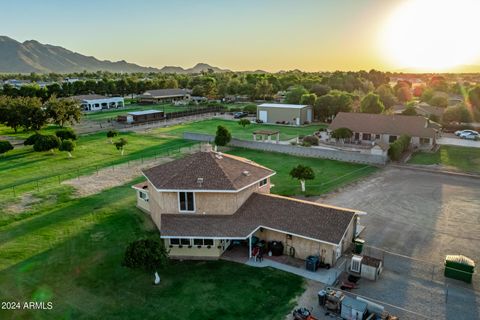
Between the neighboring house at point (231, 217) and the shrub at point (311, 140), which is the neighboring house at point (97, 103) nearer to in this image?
the shrub at point (311, 140)

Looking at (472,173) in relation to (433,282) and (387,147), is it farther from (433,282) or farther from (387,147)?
(433,282)

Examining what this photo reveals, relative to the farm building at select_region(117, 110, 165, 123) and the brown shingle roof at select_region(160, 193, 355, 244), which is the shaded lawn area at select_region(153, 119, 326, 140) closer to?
the farm building at select_region(117, 110, 165, 123)

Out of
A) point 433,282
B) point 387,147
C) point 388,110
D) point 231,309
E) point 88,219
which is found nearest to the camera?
point 231,309

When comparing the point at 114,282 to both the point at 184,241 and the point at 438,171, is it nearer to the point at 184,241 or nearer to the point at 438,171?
the point at 184,241

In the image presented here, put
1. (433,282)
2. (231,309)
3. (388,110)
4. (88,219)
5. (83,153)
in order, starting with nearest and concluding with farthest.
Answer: (231,309) → (433,282) → (88,219) → (83,153) → (388,110)

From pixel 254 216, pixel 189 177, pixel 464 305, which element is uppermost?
pixel 189 177

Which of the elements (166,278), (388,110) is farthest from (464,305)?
(388,110)

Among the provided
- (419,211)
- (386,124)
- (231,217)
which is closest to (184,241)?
(231,217)

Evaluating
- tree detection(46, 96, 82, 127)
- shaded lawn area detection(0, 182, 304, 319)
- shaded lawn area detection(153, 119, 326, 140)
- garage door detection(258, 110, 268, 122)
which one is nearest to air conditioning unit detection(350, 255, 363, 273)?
shaded lawn area detection(0, 182, 304, 319)
